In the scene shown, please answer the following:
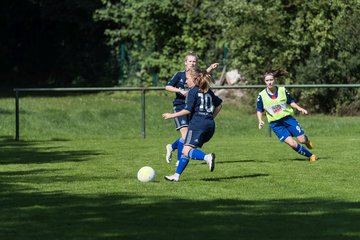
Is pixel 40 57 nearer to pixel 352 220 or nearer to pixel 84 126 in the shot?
pixel 84 126

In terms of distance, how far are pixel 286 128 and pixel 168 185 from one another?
5121mm

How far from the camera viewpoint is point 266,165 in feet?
59.4

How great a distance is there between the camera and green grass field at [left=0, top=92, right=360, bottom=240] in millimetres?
10555

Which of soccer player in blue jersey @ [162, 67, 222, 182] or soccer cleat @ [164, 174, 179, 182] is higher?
soccer player in blue jersey @ [162, 67, 222, 182]

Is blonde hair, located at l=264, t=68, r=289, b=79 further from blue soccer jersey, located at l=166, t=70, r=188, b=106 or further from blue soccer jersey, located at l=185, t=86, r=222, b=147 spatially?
blue soccer jersey, located at l=185, t=86, r=222, b=147

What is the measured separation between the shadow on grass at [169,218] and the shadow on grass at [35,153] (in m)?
6.25

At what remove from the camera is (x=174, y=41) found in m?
38.7

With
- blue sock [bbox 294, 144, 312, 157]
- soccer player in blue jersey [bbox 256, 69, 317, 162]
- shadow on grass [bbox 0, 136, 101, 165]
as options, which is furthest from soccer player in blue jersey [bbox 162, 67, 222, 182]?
shadow on grass [bbox 0, 136, 101, 165]

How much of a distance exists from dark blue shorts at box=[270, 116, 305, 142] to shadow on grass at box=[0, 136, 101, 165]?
11.4ft

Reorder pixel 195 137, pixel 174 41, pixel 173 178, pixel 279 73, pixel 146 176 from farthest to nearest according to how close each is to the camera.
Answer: pixel 174 41
pixel 279 73
pixel 195 137
pixel 173 178
pixel 146 176

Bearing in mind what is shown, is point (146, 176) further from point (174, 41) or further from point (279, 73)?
point (174, 41)

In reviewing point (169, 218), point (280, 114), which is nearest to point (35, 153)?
point (280, 114)

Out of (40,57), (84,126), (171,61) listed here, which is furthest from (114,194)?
(40,57)

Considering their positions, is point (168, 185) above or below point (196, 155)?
below
